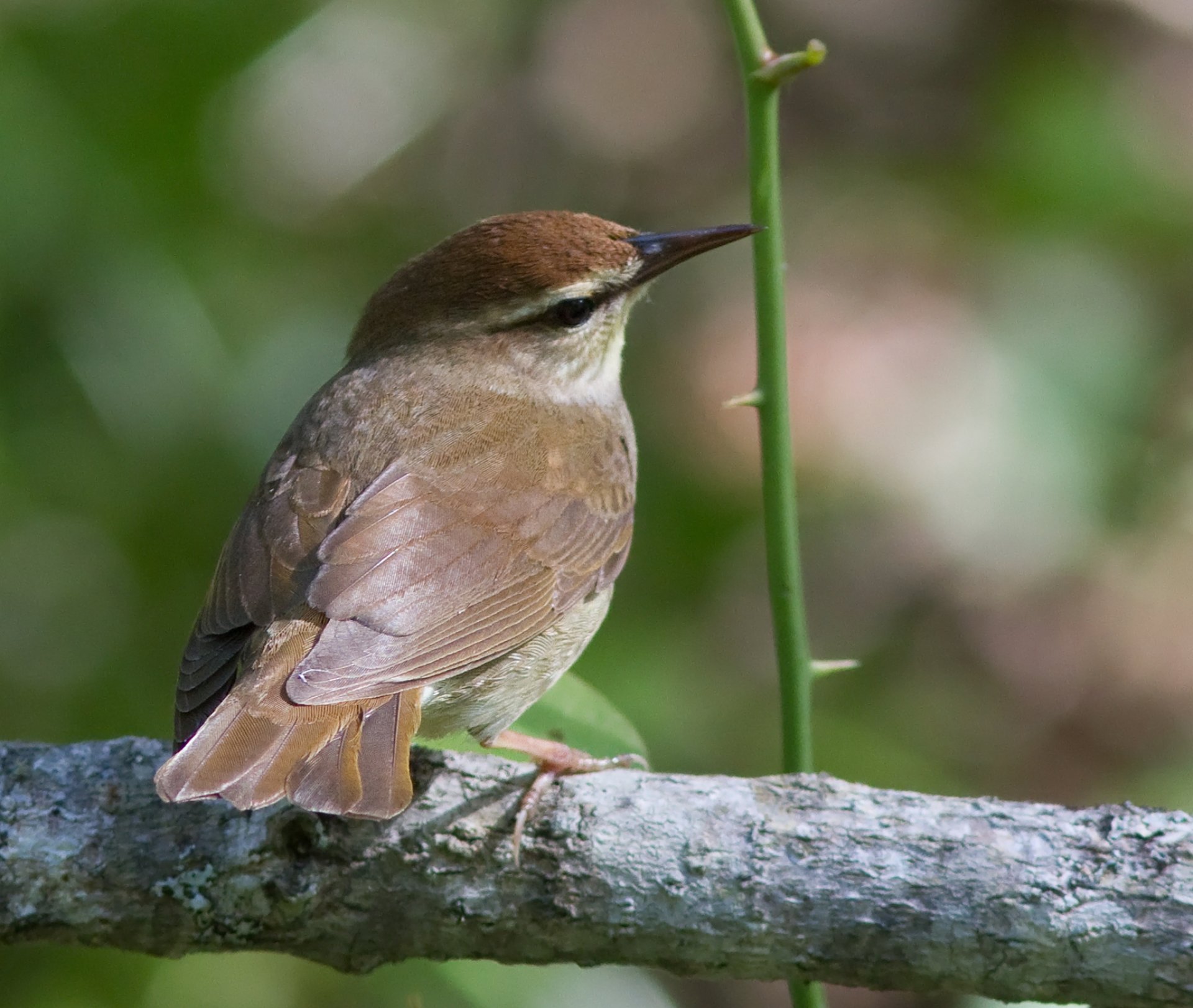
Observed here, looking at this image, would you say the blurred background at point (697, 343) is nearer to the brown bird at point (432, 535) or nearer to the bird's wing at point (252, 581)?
the brown bird at point (432, 535)

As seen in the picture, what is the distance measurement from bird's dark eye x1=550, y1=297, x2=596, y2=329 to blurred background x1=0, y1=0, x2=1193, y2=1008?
1.16 metres

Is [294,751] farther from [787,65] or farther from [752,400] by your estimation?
[787,65]

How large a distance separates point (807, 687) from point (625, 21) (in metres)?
6.54

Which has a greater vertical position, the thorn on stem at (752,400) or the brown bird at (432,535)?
the thorn on stem at (752,400)

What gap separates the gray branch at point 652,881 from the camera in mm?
2498

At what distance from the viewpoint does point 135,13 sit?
4418 mm

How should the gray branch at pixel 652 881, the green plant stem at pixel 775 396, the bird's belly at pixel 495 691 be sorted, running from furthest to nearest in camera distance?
the bird's belly at pixel 495 691 < the green plant stem at pixel 775 396 < the gray branch at pixel 652 881

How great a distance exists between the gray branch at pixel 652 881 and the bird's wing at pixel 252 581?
211mm

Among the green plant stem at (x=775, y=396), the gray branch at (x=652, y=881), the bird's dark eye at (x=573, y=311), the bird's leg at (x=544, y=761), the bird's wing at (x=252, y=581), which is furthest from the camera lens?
the bird's dark eye at (x=573, y=311)

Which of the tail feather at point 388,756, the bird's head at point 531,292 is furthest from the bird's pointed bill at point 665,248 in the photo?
the tail feather at point 388,756

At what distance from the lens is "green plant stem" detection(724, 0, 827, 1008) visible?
8.83ft

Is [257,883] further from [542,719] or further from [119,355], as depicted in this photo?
[119,355]

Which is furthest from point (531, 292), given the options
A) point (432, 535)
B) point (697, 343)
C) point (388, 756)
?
point (697, 343)

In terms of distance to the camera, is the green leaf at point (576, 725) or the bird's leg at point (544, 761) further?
the green leaf at point (576, 725)
